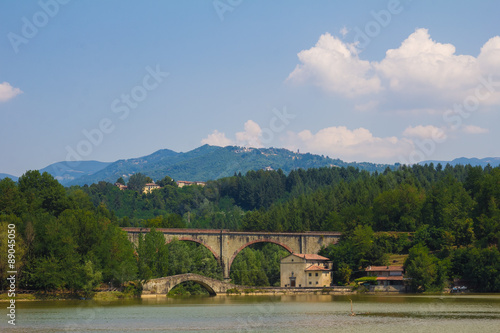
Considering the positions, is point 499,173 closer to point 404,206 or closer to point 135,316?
point 404,206

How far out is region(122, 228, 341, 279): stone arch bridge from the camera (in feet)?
360

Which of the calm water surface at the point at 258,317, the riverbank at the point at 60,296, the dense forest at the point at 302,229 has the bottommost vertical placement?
the calm water surface at the point at 258,317

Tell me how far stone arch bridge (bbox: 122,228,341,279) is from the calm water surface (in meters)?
41.3

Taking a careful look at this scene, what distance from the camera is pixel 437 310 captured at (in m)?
56.8

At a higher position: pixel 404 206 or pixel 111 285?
pixel 404 206

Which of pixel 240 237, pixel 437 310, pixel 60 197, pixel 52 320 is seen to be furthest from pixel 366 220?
pixel 52 320


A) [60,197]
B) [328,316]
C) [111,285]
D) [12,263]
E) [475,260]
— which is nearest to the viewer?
[328,316]

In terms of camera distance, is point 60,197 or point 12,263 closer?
point 12,263

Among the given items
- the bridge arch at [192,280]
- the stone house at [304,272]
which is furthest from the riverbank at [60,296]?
the stone house at [304,272]

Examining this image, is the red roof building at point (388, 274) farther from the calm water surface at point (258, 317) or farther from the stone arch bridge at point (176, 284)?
the calm water surface at point (258, 317)

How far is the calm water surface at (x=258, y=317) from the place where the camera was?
44.8 meters

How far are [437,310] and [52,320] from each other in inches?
1181

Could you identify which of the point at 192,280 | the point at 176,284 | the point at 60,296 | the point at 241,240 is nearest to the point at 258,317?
the point at 60,296

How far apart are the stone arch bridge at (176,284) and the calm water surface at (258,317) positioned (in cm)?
1409
